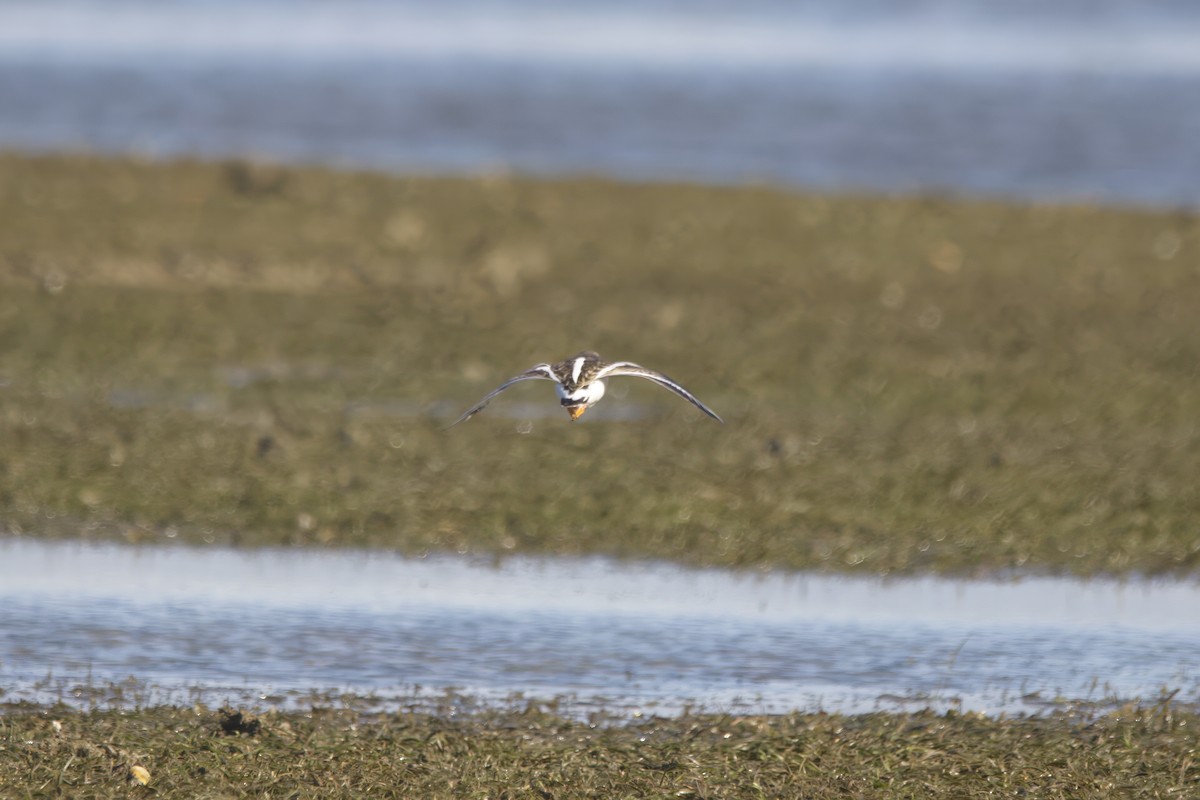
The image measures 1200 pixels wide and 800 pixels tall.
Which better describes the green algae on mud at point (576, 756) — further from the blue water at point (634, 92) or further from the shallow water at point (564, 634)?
the blue water at point (634, 92)

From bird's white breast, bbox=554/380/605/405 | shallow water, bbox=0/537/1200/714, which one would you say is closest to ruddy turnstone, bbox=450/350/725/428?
bird's white breast, bbox=554/380/605/405

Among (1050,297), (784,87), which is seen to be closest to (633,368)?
(1050,297)

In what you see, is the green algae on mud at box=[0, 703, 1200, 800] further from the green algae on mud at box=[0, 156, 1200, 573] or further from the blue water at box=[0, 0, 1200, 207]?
the blue water at box=[0, 0, 1200, 207]

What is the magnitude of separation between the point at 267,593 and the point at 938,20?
46314mm

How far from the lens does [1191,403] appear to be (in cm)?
1608

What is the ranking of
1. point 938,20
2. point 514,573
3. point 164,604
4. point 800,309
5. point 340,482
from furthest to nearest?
point 938,20 → point 800,309 → point 340,482 → point 514,573 → point 164,604

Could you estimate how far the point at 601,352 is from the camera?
1730cm

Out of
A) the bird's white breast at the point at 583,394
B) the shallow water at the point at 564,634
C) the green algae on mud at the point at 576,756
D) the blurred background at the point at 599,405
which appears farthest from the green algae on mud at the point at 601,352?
the green algae on mud at the point at 576,756

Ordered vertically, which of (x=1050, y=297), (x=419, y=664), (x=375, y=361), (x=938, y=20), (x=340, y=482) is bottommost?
(x=419, y=664)

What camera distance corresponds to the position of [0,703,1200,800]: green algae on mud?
827cm

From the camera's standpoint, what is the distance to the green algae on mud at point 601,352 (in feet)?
41.5

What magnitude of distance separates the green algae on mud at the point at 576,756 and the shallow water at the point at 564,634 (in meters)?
0.36

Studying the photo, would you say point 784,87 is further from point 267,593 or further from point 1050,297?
point 267,593

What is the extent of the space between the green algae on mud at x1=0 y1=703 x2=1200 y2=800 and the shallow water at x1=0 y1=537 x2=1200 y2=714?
0.36m
